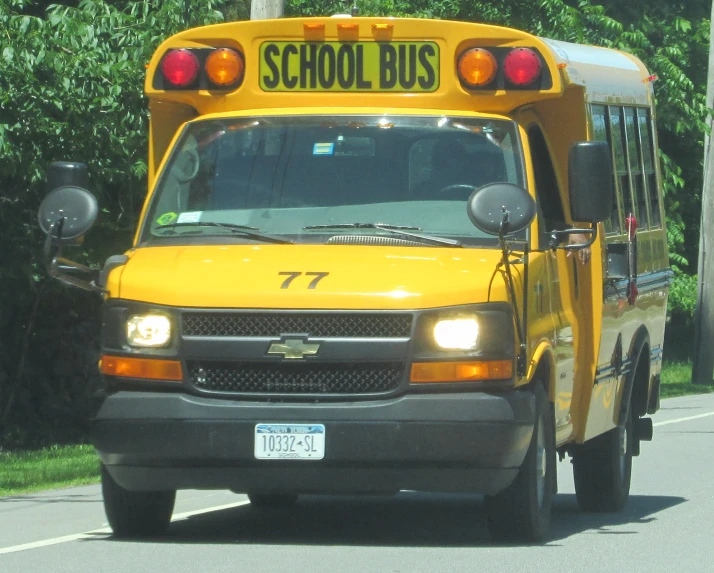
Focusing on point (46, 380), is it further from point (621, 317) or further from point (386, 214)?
point (386, 214)

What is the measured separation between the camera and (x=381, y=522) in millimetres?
9656

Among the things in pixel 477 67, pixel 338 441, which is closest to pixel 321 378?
pixel 338 441

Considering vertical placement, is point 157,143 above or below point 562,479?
above

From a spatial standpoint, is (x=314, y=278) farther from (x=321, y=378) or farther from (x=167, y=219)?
(x=167, y=219)

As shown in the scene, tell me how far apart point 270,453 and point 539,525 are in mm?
1494

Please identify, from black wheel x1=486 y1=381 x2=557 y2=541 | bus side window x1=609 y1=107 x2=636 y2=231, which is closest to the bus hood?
black wheel x1=486 y1=381 x2=557 y2=541

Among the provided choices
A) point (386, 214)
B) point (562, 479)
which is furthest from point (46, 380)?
point (386, 214)

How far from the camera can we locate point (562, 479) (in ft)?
42.5

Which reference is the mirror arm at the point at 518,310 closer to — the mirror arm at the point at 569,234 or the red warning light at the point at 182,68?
the mirror arm at the point at 569,234

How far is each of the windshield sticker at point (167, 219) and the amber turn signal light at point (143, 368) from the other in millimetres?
999

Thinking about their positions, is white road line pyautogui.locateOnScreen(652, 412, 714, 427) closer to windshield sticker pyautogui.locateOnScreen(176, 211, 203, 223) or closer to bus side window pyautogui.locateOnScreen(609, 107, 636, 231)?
Result: bus side window pyautogui.locateOnScreen(609, 107, 636, 231)

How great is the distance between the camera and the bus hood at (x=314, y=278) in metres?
7.70

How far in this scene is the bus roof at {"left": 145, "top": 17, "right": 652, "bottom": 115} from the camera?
29.6 ft

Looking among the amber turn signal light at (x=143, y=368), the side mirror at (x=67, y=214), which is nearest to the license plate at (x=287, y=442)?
the amber turn signal light at (x=143, y=368)
